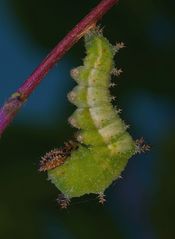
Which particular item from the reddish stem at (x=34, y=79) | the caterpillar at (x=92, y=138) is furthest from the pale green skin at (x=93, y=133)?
the reddish stem at (x=34, y=79)

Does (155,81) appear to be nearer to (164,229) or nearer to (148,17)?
(148,17)

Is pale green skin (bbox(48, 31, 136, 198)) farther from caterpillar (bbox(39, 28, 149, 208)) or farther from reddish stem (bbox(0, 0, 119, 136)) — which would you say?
reddish stem (bbox(0, 0, 119, 136))

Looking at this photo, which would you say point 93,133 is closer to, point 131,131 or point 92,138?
point 92,138

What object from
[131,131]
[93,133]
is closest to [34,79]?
[93,133]

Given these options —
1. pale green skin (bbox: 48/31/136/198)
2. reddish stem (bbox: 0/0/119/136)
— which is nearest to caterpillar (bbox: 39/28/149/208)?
pale green skin (bbox: 48/31/136/198)

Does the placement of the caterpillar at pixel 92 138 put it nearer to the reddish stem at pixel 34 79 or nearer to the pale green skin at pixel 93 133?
the pale green skin at pixel 93 133

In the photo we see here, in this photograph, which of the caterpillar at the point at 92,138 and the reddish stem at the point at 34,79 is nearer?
the reddish stem at the point at 34,79

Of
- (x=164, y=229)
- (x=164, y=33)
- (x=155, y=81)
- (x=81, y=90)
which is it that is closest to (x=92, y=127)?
(x=81, y=90)

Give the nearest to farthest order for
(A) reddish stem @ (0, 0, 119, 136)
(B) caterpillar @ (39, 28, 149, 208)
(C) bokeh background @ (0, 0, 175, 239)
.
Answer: (A) reddish stem @ (0, 0, 119, 136), (B) caterpillar @ (39, 28, 149, 208), (C) bokeh background @ (0, 0, 175, 239)
